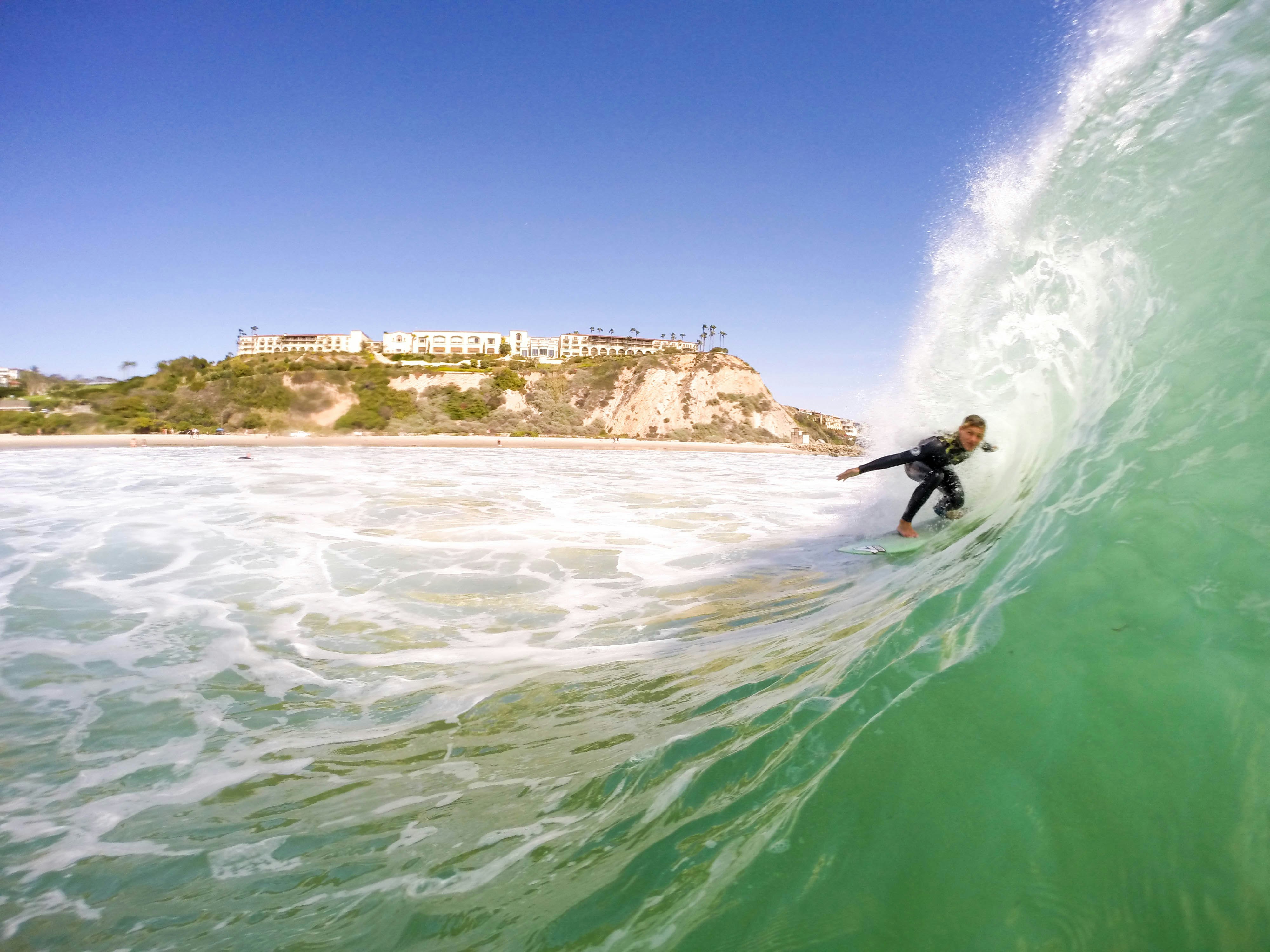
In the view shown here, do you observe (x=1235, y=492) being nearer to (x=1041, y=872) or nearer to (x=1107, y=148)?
(x=1041, y=872)

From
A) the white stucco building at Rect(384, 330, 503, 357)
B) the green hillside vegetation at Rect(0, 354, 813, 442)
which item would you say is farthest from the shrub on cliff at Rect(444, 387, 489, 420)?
the white stucco building at Rect(384, 330, 503, 357)

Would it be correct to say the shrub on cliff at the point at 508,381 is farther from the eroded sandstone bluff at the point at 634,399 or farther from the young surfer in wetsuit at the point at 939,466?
the young surfer in wetsuit at the point at 939,466

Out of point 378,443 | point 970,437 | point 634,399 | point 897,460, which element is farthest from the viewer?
point 634,399

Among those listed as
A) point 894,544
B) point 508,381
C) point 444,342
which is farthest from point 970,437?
point 444,342

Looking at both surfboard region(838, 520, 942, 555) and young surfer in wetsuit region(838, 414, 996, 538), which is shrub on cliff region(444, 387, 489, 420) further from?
young surfer in wetsuit region(838, 414, 996, 538)

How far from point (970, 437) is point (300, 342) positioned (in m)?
148

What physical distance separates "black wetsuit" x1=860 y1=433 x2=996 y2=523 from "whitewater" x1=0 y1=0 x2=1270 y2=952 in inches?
21.5

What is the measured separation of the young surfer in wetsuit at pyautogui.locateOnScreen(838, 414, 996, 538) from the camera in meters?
6.44

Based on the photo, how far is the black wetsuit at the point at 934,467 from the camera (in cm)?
675

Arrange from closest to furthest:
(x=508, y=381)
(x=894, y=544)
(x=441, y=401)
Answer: (x=894, y=544) → (x=441, y=401) → (x=508, y=381)

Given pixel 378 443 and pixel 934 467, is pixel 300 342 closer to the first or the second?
pixel 378 443

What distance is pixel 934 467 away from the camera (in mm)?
6910

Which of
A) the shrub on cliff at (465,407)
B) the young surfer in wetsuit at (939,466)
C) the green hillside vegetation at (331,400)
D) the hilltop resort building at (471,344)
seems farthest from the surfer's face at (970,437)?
the hilltop resort building at (471,344)

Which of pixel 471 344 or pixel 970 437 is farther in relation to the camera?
pixel 471 344
